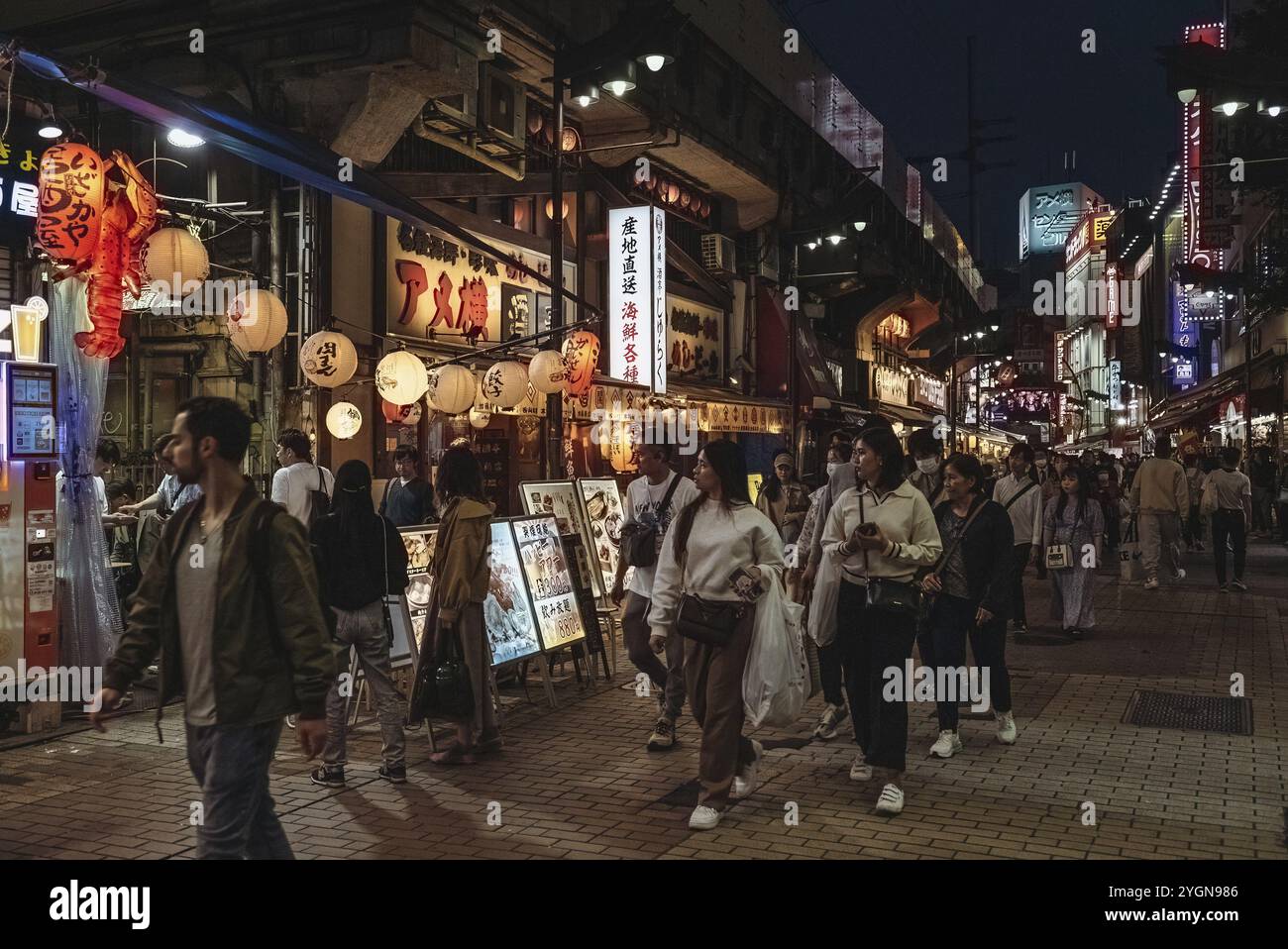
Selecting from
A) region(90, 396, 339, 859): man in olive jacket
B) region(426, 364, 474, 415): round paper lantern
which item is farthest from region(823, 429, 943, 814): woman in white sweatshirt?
region(426, 364, 474, 415): round paper lantern

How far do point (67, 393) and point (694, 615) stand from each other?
5.81 meters

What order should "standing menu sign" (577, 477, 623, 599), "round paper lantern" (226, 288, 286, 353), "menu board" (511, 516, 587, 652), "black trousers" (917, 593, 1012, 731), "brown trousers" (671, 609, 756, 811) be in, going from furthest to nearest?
1. "standing menu sign" (577, 477, 623, 599)
2. "round paper lantern" (226, 288, 286, 353)
3. "menu board" (511, 516, 587, 652)
4. "black trousers" (917, 593, 1012, 731)
5. "brown trousers" (671, 609, 756, 811)

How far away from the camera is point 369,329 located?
1463cm

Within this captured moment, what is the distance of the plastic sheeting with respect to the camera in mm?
9031

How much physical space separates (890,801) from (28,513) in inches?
257

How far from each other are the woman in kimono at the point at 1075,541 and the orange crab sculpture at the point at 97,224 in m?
9.95

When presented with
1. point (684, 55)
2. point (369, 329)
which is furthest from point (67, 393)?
point (684, 55)

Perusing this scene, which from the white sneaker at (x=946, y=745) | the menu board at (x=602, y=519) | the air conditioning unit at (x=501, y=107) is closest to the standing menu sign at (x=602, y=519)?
the menu board at (x=602, y=519)

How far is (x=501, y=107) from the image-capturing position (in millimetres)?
16781

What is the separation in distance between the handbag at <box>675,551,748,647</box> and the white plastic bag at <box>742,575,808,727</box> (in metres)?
0.15

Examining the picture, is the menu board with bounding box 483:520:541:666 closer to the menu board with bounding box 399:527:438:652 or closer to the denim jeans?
the menu board with bounding box 399:527:438:652

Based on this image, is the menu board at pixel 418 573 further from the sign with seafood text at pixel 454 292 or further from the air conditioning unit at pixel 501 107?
the air conditioning unit at pixel 501 107

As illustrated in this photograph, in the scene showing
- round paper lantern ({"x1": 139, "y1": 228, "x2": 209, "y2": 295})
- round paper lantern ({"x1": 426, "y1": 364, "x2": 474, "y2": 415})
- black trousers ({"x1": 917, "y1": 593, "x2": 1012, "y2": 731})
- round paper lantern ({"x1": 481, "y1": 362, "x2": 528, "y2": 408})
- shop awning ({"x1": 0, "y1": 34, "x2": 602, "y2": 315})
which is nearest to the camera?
black trousers ({"x1": 917, "y1": 593, "x2": 1012, "y2": 731})
